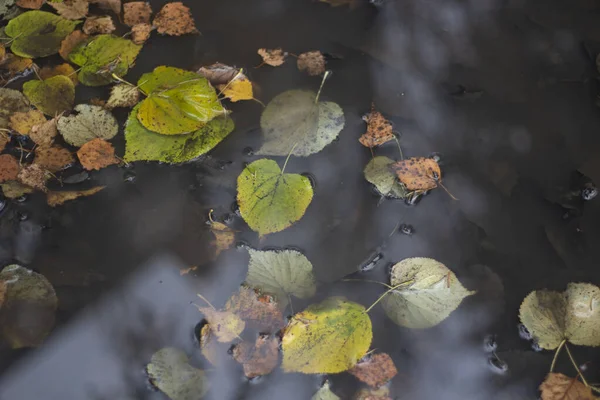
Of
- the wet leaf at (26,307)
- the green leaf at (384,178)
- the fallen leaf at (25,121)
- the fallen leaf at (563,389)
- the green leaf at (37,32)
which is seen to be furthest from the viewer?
the green leaf at (37,32)

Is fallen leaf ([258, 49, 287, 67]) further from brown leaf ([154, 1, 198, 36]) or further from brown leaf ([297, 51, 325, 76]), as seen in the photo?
brown leaf ([154, 1, 198, 36])

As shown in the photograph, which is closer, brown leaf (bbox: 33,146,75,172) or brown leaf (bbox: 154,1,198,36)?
brown leaf (bbox: 33,146,75,172)

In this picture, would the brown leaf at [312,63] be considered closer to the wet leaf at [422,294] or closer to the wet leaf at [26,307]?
the wet leaf at [422,294]

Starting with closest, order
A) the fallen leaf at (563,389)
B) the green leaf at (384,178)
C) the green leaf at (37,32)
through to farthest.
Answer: the fallen leaf at (563,389) → the green leaf at (384,178) → the green leaf at (37,32)

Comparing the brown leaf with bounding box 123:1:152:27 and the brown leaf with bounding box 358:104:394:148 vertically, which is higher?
the brown leaf with bounding box 123:1:152:27

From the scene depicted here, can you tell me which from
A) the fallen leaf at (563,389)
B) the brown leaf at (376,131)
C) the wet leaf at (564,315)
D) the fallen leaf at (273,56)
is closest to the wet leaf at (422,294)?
the wet leaf at (564,315)

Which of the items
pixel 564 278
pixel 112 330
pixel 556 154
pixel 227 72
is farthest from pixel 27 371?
pixel 556 154

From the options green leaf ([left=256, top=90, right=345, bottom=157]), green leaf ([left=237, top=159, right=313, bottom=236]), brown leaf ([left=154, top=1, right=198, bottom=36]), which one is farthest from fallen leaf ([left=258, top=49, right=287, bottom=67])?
green leaf ([left=237, top=159, right=313, bottom=236])

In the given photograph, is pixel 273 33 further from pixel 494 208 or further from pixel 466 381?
pixel 466 381

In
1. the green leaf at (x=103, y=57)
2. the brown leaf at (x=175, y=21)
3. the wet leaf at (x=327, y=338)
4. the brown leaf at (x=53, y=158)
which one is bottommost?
the wet leaf at (x=327, y=338)
